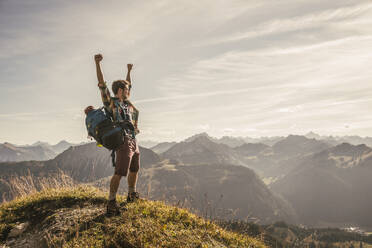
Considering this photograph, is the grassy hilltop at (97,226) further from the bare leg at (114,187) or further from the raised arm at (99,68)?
the raised arm at (99,68)

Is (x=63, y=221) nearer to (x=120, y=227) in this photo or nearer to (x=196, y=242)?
(x=120, y=227)

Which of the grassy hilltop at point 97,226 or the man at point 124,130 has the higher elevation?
the man at point 124,130

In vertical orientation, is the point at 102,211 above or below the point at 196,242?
above

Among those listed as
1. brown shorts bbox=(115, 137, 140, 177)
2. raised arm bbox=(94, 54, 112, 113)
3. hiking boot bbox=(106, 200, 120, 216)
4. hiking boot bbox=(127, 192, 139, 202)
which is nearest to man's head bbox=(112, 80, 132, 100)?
raised arm bbox=(94, 54, 112, 113)

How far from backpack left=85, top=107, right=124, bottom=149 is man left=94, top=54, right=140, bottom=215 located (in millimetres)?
216

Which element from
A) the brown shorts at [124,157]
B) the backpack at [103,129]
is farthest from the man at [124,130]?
the backpack at [103,129]

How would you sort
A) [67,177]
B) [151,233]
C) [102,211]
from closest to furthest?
[151,233], [102,211], [67,177]

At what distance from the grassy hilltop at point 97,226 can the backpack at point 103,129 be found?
191cm

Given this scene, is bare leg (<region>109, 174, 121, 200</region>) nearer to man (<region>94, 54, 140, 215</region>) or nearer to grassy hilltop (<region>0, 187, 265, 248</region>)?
man (<region>94, 54, 140, 215</region>)

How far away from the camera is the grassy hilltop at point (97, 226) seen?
4.92 meters

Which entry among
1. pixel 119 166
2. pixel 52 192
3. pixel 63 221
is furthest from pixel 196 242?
pixel 52 192

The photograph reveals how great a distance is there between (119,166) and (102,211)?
1471mm

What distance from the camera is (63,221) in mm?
5828

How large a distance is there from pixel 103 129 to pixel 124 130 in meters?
0.61
